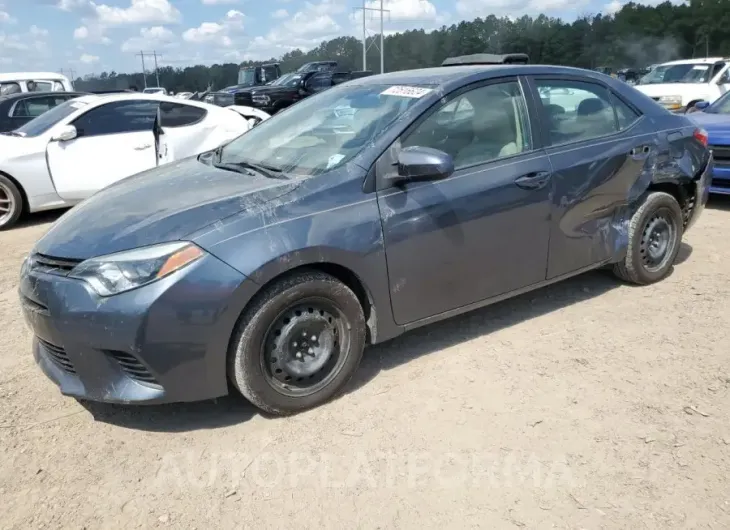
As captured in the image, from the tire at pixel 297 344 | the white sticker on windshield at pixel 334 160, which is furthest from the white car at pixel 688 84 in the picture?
the tire at pixel 297 344

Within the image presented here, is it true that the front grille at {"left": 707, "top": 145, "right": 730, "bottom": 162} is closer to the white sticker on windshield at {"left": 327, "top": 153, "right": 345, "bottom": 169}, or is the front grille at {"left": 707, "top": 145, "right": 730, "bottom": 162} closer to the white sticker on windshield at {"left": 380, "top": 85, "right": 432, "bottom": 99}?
the white sticker on windshield at {"left": 380, "top": 85, "right": 432, "bottom": 99}

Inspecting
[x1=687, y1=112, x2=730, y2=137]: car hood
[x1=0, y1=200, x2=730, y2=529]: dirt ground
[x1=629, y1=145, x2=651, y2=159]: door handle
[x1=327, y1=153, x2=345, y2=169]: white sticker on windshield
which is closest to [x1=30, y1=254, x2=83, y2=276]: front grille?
[x1=0, y1=200, x2=730, y2=529]: dirt ground

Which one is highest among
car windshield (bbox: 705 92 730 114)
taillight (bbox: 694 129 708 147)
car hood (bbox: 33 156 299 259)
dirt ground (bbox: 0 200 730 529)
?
car windshield (bbox: 705 92 730 114)

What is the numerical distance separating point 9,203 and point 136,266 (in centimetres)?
555

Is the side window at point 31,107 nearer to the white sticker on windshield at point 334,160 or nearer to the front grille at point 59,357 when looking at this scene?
the front grille at point 59,357

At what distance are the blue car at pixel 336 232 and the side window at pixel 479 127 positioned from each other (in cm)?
1

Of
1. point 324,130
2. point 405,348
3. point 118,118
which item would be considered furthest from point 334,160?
point 118,118

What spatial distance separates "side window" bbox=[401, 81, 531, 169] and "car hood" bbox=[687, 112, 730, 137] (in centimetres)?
442

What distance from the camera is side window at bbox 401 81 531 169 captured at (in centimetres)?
339

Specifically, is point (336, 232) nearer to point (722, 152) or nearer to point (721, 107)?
point (722, 152)

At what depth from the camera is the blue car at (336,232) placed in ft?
8.79

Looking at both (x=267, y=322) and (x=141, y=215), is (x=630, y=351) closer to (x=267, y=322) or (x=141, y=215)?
(x=267, y=322)

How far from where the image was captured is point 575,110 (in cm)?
404

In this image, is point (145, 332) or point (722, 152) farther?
point (722, 152)
